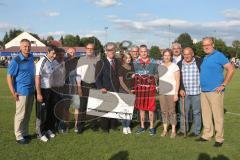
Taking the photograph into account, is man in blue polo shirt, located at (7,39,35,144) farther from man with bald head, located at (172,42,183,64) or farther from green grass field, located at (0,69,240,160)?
man with bald head, located at (172,42,183,64)

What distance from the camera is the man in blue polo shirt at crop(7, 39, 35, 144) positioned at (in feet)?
21.8

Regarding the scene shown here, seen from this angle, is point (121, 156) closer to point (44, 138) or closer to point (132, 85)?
point (44, 138)

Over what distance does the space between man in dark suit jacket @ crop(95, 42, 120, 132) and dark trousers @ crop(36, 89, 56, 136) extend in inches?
43.7

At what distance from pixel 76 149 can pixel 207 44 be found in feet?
11.2

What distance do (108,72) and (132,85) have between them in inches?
26.4

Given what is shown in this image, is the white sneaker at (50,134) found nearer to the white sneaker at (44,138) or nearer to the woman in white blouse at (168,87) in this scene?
the white sneaker at (44,138)

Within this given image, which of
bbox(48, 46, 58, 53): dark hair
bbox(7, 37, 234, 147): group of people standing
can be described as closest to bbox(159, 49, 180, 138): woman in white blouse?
bbox(7, 37, 234, 147): group of people standing

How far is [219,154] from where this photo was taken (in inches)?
253

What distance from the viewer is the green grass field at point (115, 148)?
6.24 meters

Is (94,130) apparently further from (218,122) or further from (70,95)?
(218,122)

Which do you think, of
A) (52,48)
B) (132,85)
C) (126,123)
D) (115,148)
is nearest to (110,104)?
(132,85)

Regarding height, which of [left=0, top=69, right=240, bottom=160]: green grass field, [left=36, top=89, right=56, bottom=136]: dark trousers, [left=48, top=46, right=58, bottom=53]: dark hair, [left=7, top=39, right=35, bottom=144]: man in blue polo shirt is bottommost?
[left=0, top=69, right=240, bottom=160]: green grass field

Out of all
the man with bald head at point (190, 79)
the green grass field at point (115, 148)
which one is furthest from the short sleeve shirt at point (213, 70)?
the green grass field at point (115, 148)

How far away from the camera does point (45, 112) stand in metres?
7.44
